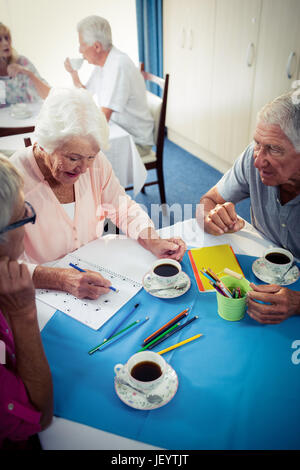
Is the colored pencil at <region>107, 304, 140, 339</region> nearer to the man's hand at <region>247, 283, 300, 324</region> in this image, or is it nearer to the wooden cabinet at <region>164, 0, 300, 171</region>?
the man's hand at <region>247, 283, 300, 324</region>

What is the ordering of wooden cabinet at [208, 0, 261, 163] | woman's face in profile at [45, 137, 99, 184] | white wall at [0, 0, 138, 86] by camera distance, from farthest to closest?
1. white wall at [0, 0, 138, 86]
2. wooden cabinet at [208, 0, 261, 163]
3. woman's face in profile at [45, 137, 99, 184]

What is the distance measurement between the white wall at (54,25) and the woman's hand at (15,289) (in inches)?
153

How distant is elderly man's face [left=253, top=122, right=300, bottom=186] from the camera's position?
1.26 meters

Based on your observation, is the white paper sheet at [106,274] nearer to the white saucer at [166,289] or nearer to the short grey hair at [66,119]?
the white saucer at [166,289]

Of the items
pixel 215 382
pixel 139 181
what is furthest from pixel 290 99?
pixel 139 181

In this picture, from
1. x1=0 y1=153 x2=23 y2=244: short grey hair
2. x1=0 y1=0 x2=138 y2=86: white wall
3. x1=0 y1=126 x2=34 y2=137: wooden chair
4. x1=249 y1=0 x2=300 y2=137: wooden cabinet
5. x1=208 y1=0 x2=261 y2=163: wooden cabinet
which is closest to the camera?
x1=0 y1=153 x2=23 y2=244: short grey hair

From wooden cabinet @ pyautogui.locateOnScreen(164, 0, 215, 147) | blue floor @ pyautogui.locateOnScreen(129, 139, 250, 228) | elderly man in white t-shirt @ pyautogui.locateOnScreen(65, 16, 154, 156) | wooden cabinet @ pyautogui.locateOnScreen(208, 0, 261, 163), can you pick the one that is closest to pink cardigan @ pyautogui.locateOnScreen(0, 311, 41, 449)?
blue floor @ pyautogui.locateOnScreen(129, 139, 250, 228)

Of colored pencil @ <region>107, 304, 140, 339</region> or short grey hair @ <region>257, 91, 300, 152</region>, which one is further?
short grey hair @ <region>257, 91, 300, 152</region>

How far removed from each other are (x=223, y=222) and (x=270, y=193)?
0.85 feet

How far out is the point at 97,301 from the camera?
112cm

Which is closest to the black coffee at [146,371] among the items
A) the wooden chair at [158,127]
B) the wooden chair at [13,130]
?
the wooden chair at [13,130]

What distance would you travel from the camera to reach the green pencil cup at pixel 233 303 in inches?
39.6

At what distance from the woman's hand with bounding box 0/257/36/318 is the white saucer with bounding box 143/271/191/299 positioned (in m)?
0.41

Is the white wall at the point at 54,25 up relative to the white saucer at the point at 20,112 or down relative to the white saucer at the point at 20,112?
up
